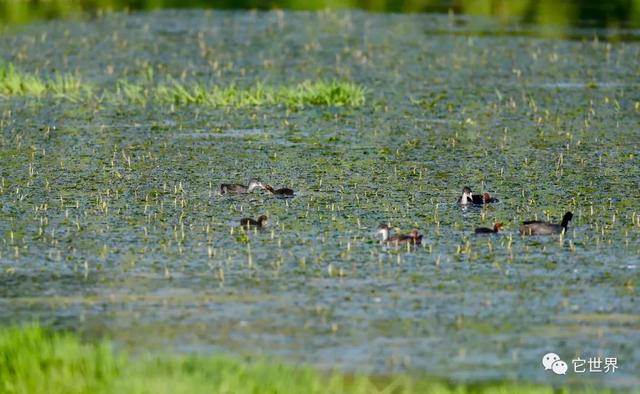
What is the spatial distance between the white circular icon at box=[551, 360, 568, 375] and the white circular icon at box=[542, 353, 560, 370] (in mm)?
36

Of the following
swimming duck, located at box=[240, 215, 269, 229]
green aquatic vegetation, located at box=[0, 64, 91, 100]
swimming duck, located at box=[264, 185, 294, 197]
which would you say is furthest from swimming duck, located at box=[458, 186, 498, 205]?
green aquatic vegetation, located at box=[0, 64, 91, 100]

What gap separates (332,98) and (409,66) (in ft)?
19.4

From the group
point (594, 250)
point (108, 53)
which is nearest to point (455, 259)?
point (594, 250)

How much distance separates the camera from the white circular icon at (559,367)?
1155 centimetres

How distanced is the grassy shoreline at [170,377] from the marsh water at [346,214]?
37 centimetres

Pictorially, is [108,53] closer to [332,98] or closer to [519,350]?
[332,98]

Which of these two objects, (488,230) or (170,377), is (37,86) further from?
(170,377)

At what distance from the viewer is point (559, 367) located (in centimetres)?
1162

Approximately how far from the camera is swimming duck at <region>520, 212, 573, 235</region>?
635 inches

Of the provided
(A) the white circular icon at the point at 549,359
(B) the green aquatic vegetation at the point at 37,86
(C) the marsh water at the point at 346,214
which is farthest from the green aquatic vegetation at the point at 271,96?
(A) the white circular icon at the point at 549,359

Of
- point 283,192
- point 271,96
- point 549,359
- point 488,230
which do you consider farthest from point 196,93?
point 549,359

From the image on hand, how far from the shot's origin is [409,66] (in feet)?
108

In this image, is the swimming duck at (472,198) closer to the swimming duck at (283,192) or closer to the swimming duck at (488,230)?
the swimming duck at (488,230)

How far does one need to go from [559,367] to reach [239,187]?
7832 millimetres
